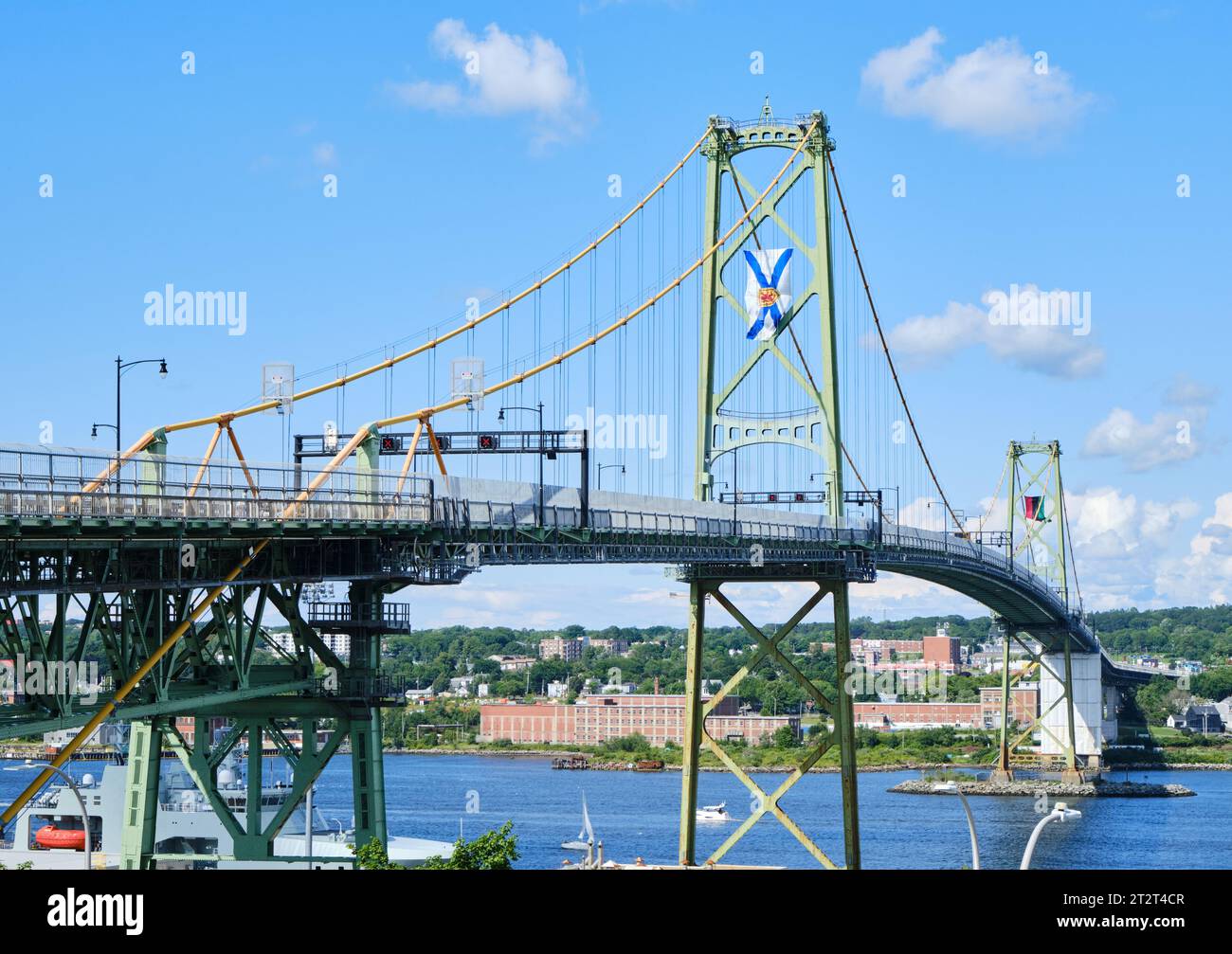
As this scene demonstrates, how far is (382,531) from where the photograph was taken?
38.3 metres

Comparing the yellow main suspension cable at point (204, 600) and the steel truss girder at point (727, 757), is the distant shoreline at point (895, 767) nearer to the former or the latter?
the steel truss girder at point (727, 757)

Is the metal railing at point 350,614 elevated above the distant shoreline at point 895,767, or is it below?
above

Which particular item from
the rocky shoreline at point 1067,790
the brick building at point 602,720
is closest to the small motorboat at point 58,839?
the rocky shoreline at point 1067,790

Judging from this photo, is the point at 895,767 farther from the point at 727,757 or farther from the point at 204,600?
the point at 204,600

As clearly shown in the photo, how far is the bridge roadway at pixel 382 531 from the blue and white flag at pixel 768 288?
7.19 metres

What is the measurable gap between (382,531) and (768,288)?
29277mm

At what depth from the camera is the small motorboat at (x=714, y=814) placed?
103312 mm

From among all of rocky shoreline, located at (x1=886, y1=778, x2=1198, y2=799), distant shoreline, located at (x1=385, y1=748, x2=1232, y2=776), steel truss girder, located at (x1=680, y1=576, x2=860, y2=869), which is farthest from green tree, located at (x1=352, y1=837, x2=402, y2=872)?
distant shoreline, located at (x1=385, y1=748, x2=1232, y2=776)

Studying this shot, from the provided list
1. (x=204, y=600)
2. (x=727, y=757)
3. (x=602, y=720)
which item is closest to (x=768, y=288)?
(x=727, y=757)

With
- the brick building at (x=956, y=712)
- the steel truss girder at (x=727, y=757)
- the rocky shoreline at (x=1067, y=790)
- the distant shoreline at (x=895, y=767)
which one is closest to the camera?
the steel truss girder at (x=727, y=757)
